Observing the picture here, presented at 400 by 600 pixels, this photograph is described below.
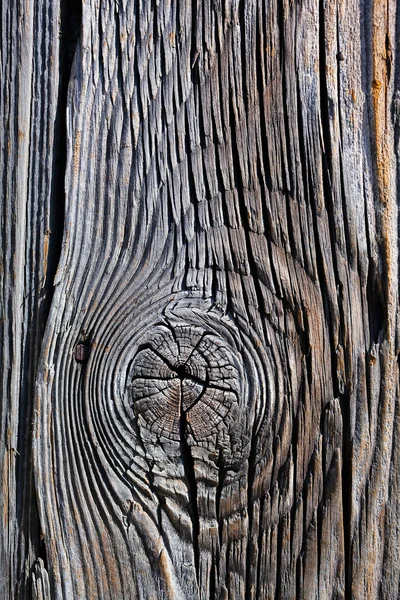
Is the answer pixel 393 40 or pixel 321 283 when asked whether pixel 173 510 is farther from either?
pixel 393 40

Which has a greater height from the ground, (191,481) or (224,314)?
(224,314)

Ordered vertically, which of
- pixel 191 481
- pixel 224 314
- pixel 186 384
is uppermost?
pixel 224 314

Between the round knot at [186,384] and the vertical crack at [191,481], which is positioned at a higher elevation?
the round knot at [186,384]

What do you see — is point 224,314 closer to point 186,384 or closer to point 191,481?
point 186,384

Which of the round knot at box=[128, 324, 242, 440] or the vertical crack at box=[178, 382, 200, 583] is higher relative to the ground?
the round knot at box=[128, 324, 242, 440]

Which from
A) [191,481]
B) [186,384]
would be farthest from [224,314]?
[191,481]
